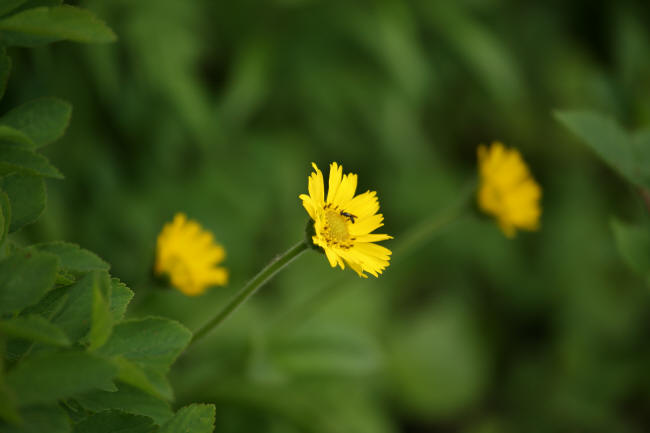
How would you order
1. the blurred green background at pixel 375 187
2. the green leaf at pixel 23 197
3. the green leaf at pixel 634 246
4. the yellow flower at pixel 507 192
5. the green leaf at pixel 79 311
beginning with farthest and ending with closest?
the blurred green background at pixel 375 187 < the yellow flower at pixel 507 192 < the green leaf at pixel 634 246 < the green leaf at pixel 23 197 < the green leaf at pixel 79 311

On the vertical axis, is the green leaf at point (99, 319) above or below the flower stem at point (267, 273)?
below

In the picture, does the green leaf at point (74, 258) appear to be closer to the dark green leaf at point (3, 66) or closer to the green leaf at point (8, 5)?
the dark green leaf at point (3, 66)

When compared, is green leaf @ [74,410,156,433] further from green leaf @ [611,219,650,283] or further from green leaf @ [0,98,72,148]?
green leaf @ [611,219,650,283]

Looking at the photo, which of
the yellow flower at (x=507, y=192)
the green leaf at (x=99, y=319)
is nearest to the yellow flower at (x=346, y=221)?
the green leaf at (x=99, y=319)

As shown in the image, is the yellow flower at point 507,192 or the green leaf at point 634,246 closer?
the green leaf at point 634,246

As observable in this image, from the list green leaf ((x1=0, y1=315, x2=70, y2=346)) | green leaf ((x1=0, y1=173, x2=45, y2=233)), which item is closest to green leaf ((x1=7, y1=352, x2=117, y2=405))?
green leaf ((x1=0, y1=315, x2=70, y2=346))

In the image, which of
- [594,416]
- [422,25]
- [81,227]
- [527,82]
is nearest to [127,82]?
[81,227]
